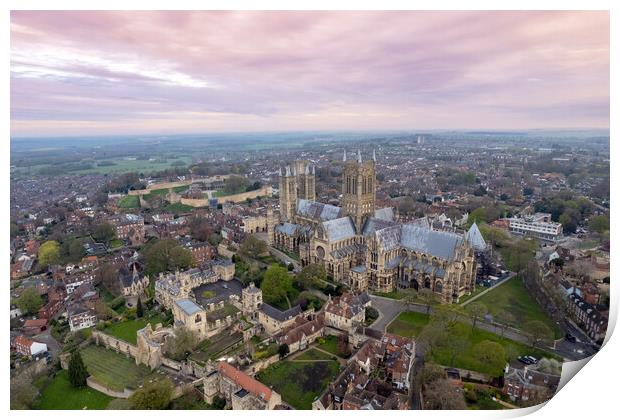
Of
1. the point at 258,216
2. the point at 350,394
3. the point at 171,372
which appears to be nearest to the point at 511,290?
the point at 350,394

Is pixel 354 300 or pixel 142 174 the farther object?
pixel 142 174

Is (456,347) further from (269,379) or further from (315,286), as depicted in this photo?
(315,286)

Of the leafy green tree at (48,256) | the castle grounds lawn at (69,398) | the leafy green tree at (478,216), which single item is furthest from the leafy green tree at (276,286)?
the leafy green tree at (478,216)

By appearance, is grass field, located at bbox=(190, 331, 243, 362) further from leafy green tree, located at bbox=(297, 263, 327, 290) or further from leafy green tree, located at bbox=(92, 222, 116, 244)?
leafy green tree, located at bbox=(92, 222, 116, 244)

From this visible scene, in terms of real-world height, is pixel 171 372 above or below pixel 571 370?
below

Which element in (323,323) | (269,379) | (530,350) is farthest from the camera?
(323,323)

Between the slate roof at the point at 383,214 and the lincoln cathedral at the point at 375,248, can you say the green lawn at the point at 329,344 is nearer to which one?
the lincoln cathedral at the point at 375,248
